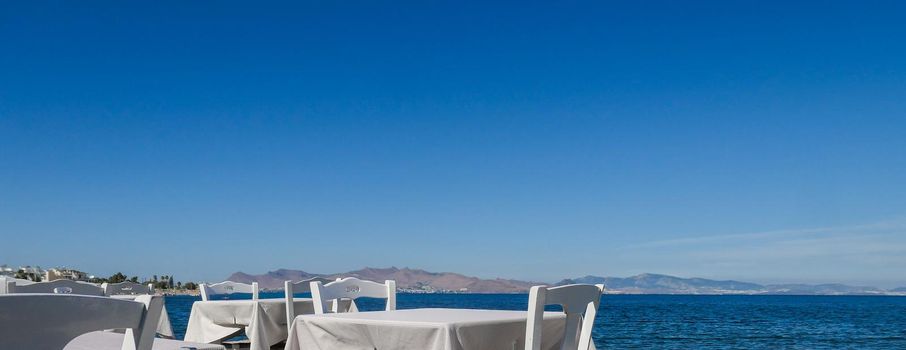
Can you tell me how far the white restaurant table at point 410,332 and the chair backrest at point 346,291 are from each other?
2.76 ft

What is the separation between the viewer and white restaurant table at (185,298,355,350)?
7445 millimetres

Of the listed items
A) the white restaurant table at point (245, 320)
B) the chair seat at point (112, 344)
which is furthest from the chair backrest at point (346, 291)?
the chair seat at point (112, 344)

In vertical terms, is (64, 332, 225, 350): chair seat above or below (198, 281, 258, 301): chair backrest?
below

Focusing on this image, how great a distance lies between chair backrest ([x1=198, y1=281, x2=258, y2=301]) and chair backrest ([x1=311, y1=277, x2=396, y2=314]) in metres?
2.35

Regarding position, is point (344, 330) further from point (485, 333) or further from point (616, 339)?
point (616, 339)

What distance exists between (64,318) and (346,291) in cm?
365

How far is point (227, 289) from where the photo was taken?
883cm

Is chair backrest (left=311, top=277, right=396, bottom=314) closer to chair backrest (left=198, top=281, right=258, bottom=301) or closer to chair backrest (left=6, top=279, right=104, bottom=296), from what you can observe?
chair backrest (left=6, top=279, right=104, bottom=296)

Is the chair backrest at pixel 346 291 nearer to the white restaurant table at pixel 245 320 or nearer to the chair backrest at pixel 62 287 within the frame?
the white restaurant table at pixel 245 320

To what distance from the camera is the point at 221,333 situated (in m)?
7.86

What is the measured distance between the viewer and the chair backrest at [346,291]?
5148 mm

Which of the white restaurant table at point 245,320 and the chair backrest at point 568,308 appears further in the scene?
the white restaurant table at point 245,320

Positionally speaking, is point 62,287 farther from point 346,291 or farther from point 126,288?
point 126,288

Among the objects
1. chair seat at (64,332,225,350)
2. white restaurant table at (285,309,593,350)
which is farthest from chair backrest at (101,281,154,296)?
white restaurant table at (285,309,593,350)
